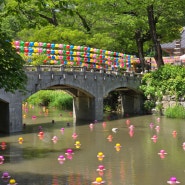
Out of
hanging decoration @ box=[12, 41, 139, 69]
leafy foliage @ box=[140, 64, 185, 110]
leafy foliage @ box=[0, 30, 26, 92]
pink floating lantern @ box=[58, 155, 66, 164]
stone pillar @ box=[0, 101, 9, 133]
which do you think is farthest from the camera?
leafy foliage @ box=[140, 64, 185, 110]

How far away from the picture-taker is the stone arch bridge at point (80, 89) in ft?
80.0

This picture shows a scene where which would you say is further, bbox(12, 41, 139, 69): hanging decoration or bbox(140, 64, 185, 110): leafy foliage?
bbox(140, 64, 185, 110): leafy foliage

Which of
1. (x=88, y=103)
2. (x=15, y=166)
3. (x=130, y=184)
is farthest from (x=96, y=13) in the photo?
(x=130, y=184)

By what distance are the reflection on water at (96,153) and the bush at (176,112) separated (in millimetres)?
1697

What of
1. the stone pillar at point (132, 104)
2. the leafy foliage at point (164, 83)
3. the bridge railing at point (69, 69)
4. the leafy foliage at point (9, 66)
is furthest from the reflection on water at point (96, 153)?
the stone pillar at point (132, 104)

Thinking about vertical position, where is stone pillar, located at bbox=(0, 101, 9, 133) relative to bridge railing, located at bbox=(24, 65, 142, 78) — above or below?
below

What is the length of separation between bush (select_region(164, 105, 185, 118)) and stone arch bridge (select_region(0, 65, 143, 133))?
360 cm

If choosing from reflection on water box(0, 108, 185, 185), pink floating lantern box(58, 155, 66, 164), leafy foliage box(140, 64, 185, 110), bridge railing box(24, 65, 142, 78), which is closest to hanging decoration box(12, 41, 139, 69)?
bridge railing box(24, 65, 142, 78)

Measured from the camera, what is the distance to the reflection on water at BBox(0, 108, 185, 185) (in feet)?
47.1

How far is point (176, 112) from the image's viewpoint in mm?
31266

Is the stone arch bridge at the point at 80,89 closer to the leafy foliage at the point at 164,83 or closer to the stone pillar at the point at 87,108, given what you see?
the stone pillar at the point at 87,108

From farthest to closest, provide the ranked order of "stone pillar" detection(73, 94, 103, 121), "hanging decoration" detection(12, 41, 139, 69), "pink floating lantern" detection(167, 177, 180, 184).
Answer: "stone pillar" detection(73, 94, 103, 121), "hanging decoration" detection(12, 41, 139, 69), "pink floating lantern" detection(167, 177, 180, 184)

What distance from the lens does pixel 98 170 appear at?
49.8 feet

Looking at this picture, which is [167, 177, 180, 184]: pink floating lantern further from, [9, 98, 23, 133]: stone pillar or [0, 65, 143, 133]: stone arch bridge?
[9, 98, 23, 133]: stone pillar
